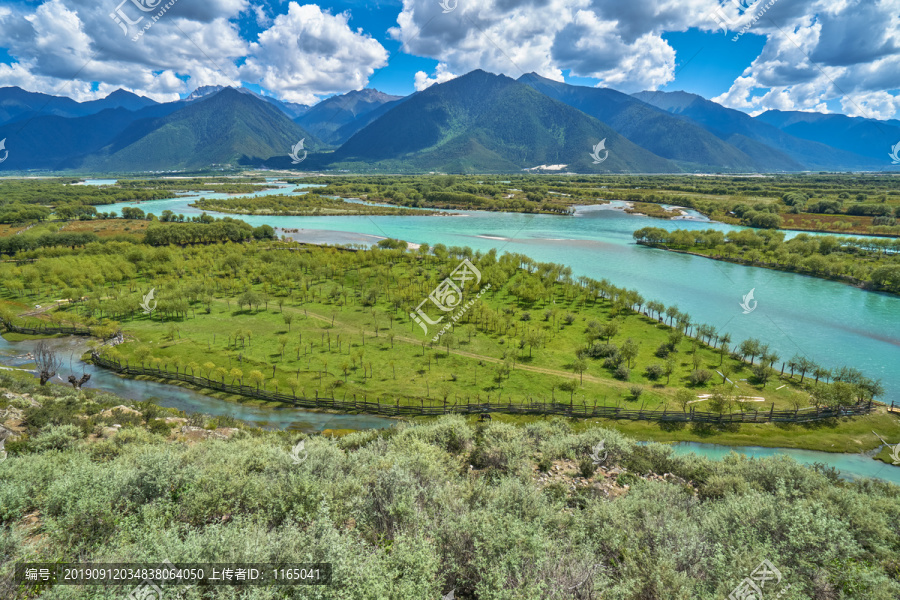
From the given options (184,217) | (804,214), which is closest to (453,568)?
(184,217)

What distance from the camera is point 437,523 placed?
13.5 metres

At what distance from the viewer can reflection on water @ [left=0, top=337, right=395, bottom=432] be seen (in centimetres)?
Result: 3081

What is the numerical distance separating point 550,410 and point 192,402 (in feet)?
99.9

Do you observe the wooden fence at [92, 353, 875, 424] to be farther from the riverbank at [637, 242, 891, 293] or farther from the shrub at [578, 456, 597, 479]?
the riverbank at [637, 242, 891, 293]

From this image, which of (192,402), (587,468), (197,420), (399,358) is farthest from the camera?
(399,358)

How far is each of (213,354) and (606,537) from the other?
40418 millimetres

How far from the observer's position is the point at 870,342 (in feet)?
147

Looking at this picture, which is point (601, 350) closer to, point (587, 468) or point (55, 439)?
point (587, 468)

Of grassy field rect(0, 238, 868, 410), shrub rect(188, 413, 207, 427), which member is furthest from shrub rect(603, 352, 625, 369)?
shrub rect(188, 413, 207, 427)

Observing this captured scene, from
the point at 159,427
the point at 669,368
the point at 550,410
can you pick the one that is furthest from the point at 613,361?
the point at 159,427

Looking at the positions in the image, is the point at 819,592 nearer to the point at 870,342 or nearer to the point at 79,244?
the point at 870,342

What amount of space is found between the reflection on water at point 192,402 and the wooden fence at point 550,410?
0.93 m

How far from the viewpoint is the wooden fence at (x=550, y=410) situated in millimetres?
30359

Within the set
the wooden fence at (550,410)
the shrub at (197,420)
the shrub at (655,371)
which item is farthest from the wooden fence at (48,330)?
the shrub at (655,371)
